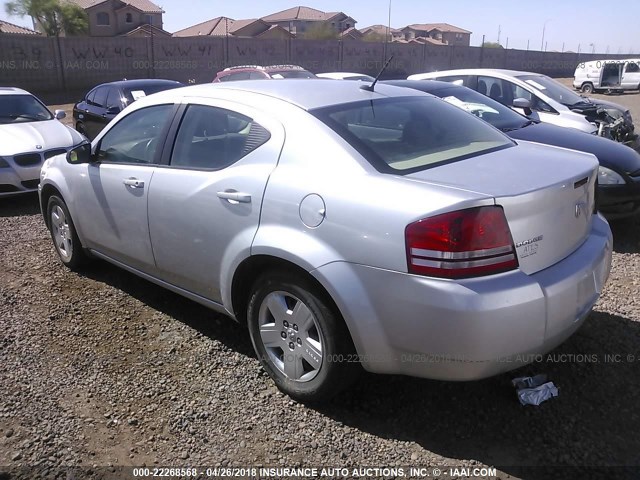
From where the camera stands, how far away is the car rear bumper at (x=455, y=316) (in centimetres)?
234

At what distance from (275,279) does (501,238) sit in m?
1.14

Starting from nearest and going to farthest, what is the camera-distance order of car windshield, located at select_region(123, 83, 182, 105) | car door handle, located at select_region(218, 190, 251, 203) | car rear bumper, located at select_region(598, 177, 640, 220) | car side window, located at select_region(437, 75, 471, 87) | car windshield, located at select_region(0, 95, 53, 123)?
car door handle, located at select_region(218, 190, 251, 203) → car rear bumper, located at select_region(598, 177, 640, 220) → car windshield, located at select_region(0, 95, 53, 123) → car side window, located at select_region(437, 75, 471, 87) → car windshield, located at select_region(123, 83, 182, 105)

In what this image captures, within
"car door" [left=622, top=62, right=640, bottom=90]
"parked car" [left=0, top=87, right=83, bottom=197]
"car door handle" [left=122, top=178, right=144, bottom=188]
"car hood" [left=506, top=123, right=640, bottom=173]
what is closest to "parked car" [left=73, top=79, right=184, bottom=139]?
"parked car" [left=0, top=87, right=83, bottom=197]

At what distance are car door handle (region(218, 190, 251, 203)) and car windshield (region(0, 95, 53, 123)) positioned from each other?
6537 millimetres

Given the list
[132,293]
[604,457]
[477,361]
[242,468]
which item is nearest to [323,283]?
[477,361]

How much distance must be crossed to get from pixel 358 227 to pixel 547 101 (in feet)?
23.1

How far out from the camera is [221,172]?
318 cm

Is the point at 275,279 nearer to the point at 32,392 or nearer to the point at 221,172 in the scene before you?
the point at 221,172

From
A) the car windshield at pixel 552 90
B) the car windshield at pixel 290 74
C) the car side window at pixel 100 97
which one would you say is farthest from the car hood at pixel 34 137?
the car windshield at pixel 290 74

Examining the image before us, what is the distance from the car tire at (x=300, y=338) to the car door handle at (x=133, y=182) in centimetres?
116

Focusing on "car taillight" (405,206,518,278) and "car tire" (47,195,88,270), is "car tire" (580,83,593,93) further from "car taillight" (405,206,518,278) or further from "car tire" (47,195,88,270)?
"car taillight" (405,206,518,278)

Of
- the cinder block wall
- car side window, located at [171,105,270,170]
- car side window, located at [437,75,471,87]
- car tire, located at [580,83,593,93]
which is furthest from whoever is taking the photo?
car tire, located at [580,83,593,93]

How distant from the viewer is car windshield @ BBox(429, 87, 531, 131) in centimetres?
626

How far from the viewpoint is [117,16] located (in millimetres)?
63062
